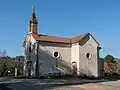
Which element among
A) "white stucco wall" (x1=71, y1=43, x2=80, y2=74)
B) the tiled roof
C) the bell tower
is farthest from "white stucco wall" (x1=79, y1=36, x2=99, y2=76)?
the bell tower

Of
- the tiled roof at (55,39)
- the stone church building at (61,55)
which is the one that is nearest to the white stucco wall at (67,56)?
the stone church building at (61,55)

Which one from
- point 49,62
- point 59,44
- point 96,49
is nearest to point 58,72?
point 49,62

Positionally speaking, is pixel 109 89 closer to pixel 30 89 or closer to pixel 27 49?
pixel 30 89

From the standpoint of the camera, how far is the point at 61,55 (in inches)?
2154

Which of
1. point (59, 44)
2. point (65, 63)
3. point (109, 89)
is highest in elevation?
point (59, 44)

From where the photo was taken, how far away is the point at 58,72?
51.9 m

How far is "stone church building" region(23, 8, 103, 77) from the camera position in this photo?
5225cm

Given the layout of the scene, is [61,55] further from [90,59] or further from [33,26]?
[33,26]

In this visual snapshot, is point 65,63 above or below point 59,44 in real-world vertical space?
below

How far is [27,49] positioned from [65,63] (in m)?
8.55

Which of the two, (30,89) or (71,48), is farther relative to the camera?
(71,48)

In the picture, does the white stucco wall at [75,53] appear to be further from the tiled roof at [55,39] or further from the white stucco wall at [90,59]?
the tiled roof at [55,39]

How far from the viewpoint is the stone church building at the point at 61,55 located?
→ 2057 inches

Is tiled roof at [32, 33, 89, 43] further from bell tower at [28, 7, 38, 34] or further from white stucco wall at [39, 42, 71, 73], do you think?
bell tower at [28, 7, 38, 34]
